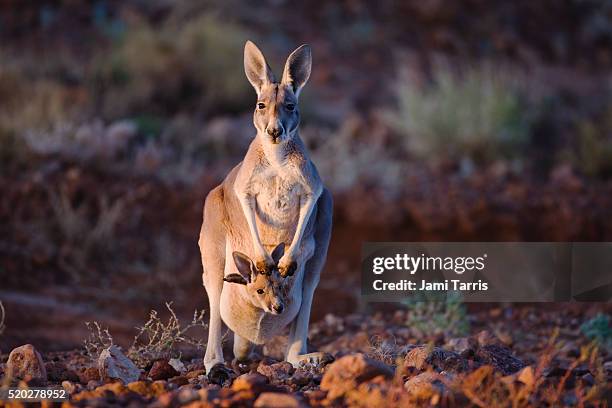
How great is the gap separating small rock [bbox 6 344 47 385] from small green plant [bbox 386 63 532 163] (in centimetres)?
778

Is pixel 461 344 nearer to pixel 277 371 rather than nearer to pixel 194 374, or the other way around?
pixel 277 371

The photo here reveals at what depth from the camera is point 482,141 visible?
11.8 metres

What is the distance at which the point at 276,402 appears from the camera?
3506 mm

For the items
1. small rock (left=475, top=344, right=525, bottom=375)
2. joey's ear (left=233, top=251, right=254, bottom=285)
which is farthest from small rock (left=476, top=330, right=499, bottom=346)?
joey's ear (left=233, top=251, right=254, bottom=285)

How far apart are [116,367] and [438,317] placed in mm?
2635

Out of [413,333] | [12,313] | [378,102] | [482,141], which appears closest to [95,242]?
[12,313]

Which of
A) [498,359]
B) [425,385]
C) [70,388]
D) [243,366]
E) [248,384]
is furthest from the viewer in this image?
[243,366]

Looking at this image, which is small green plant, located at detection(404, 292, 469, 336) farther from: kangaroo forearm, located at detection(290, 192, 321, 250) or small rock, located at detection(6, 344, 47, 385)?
small rock, located at detection(6, 344, 47, 385)

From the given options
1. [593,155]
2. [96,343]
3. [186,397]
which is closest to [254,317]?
[96,343]

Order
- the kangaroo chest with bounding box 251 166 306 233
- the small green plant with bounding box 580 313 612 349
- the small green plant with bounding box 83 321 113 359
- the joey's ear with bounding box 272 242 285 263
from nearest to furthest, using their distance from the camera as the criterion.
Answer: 1. the kangaroo chest with bounding box 251 166 306 233
2. the joey's ear with bounding box 272 242 285 263
3. the small green plant with bounding box 83 321 113 359
4. the small green plant with bounding box 580 313 612 349

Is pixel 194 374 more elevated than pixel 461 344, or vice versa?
pixel 461 344

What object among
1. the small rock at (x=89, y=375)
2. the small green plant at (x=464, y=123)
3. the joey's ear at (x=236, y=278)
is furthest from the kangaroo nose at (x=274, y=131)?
the small green plant at (x=464, y=123)

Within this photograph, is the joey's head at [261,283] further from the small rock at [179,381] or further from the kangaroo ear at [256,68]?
the kangaroo ear at [256,68]

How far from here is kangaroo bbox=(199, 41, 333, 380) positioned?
4746 mm
